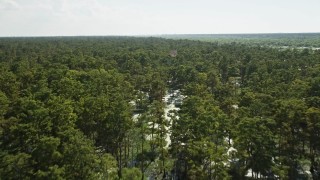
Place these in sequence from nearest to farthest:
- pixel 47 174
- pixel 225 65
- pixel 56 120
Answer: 1. pixel 47 174
2. pixel 56 120
3. pixel 225 65

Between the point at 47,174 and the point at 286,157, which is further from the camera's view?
the point at 286,157

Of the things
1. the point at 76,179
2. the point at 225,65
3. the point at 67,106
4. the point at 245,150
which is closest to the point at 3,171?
the point at 76,179

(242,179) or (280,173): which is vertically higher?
(280,173)

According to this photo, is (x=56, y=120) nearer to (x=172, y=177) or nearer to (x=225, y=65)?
(x=172, y=177)

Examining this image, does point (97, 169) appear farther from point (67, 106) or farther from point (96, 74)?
point (96, 74)

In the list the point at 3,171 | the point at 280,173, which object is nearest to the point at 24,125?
the point at 3,171

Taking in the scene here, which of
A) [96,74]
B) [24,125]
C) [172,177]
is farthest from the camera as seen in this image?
[96,74]

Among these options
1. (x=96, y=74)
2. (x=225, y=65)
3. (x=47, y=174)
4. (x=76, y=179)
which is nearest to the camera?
(x=47, y=174)

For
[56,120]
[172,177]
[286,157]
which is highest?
[56,120]

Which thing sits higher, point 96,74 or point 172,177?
point 96,74
